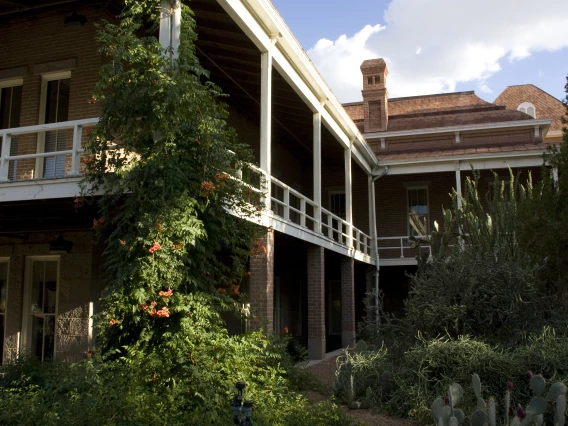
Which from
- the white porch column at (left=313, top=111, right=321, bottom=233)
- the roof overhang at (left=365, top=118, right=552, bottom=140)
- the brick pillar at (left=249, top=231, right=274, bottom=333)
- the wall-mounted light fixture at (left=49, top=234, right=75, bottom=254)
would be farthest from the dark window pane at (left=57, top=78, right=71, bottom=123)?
the roof overhang at (left=365, top=118, right=552, bottom=140)

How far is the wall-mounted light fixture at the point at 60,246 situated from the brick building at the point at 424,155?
1274cm

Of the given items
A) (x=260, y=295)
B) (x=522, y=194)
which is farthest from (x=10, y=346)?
(x=522, y=194)

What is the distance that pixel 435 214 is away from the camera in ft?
74.7

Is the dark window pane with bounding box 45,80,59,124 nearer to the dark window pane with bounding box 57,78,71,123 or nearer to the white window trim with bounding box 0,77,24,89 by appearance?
the dark window pane with bounding box 57,78,71,123

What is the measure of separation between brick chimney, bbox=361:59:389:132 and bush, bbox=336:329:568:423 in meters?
19.4

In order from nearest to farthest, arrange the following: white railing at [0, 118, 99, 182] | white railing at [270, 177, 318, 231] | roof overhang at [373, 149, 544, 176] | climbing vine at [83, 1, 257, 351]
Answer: climbing vine at [83, 1, 257, 351], white railing at [0, 118, 99, 182], white railing at [270, 177, 318, 231], roof overhang at [373, 149, 544, 176]

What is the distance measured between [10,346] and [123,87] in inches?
246

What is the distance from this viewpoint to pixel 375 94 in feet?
92.4

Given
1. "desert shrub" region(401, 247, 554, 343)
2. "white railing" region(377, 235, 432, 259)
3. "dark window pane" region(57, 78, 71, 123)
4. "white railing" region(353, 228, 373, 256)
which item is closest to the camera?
"desert shrub" region(401, 247, 554, 343)

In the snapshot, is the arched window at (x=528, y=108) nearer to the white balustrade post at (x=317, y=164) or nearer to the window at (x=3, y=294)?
the white balustrade post at (x=317, y=164)

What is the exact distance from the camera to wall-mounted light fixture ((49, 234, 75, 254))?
35.3ft

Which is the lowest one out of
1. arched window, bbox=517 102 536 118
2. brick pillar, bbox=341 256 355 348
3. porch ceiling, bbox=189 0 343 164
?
brick pillar, bbox=341 256 355 348

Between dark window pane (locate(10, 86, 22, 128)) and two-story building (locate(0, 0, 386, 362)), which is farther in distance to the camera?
dark window pane (locate(10, 86, 22, 128))

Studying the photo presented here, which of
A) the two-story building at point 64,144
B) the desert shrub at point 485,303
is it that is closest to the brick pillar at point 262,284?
the two-story building at point 64,144
